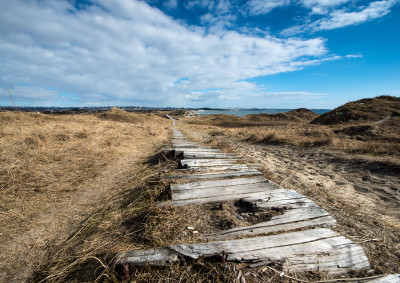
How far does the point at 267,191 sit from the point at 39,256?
3.19 meters

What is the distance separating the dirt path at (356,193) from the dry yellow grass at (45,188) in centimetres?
384

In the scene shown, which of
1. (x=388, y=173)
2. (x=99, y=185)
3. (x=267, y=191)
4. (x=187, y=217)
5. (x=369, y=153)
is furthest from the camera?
(x=369, y=153)

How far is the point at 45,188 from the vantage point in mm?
3576

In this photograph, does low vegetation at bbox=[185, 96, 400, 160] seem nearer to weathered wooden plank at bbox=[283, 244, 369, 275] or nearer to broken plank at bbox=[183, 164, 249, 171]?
broken plank at bbox=[183, 164, 249, 171]

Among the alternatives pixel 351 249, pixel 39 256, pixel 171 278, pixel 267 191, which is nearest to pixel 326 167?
pixel 267 191

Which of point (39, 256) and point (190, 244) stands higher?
point (190, 244)

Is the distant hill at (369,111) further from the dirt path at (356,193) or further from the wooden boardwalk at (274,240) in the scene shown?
the wooden boardwalk at (274,240)

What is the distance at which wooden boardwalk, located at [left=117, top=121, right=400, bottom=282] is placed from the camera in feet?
5.20

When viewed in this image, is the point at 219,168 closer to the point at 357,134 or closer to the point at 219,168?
the point at 219,168

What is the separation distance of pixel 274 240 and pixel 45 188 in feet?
14.6

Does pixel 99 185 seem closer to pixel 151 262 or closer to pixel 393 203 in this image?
pixel 151 262

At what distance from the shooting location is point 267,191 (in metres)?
2.80

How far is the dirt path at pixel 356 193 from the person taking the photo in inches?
80.7

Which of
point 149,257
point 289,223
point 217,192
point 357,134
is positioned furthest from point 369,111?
point 149,257
